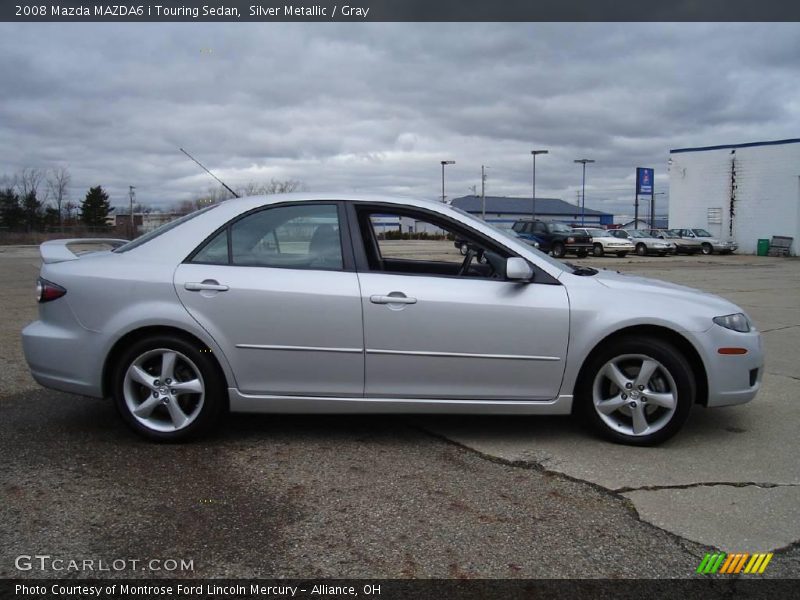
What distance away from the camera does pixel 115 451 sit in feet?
13.4

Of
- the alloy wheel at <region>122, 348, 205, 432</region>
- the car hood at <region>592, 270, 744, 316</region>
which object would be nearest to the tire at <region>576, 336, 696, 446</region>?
the car hood at <region>592, 270, 744, 316</region>

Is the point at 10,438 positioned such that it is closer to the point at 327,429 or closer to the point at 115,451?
the point at 115,451

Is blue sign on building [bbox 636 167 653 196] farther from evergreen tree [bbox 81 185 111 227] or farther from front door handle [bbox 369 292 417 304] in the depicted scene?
evergreen tree [bbox 81 185 111 227]

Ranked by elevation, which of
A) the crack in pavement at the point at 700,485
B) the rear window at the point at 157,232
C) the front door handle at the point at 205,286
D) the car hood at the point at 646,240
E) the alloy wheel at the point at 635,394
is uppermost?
the rear window at the point at 157,232

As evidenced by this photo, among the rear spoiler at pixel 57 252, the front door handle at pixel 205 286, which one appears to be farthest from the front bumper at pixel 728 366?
the rear spoiler at pixel 57 252

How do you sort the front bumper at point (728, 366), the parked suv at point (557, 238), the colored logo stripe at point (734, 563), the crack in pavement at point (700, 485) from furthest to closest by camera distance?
the parked suv at point (557, 238) < the front bumper at point (728, 366) < the crack in pavement at point (700, 485) < the colored logo stripe at point (734, 563)

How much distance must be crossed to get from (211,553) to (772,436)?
11.9 feet

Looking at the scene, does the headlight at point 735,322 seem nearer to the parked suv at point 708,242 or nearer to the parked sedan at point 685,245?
the parked sedan at point 685,245

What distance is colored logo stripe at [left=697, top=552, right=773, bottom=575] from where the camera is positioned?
8.96 ft

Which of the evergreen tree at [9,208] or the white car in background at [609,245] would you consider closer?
the white car in background at [609,245]

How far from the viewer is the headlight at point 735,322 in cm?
413

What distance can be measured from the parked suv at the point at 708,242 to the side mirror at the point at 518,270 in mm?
37161

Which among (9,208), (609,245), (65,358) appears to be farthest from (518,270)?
(9,208)

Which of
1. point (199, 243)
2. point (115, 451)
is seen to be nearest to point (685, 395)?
point (199, 243)
